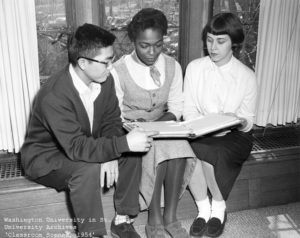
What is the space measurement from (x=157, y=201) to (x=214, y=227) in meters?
0.36

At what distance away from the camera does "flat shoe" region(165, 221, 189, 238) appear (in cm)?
201

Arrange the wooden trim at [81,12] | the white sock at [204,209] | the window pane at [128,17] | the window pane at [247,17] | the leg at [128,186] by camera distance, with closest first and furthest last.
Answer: the leg at [128,186]
the white sock at [204,209]
the wooden trim at [81,12]
the window pane at [128,17]
the window pane at [247,17]

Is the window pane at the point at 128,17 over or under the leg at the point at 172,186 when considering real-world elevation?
over

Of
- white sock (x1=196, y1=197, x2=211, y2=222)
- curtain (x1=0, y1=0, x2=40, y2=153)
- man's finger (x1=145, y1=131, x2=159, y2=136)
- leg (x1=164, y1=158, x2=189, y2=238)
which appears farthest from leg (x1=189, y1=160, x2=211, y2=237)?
curtain (x1=0, y1=0, x2=40, y2=153)

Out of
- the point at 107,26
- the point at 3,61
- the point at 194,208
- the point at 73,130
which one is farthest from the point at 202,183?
the point at 3,61

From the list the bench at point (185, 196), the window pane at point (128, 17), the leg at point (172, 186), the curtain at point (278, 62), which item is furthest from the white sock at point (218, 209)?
the window pane at point (128, 17)

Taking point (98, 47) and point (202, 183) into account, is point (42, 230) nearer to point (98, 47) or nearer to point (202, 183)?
point (202, 183)

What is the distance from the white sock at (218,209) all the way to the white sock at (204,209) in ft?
0.08

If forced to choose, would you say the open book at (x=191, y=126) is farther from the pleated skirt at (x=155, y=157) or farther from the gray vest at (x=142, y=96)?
the gray vest at (x=142, y=96)

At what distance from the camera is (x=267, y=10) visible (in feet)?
8.10

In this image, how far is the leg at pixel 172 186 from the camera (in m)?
2.02

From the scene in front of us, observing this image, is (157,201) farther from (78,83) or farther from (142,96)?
(78,83)

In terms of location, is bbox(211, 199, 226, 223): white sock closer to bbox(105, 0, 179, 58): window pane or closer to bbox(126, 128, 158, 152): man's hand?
bbox(126, 128, 158, 152): man's hand

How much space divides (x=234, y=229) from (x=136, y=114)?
0.86 metres
